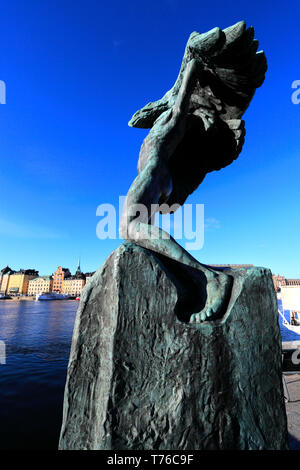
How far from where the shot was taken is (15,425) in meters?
4.11

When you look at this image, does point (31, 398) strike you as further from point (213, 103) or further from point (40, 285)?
point (40, 285)

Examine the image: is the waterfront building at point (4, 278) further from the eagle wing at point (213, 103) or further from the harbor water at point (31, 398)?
the eagle wing at point (213, 103)

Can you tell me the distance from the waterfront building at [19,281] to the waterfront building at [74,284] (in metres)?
13.4

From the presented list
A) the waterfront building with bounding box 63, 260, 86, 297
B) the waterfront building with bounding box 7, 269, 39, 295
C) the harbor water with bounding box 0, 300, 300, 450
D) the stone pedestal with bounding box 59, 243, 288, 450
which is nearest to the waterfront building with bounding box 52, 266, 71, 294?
the waterfront building with bounding box 63, 260, 86, 297

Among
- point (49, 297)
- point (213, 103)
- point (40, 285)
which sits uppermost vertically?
point (40, 285)

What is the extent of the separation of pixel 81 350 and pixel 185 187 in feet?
6.64

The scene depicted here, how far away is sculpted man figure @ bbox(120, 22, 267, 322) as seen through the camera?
1757 mm

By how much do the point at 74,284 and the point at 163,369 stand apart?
92.2 meters

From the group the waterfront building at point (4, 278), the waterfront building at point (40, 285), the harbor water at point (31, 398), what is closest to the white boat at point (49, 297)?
the waterfront building at point (40, 285)

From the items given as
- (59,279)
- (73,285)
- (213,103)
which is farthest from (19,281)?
(213,103)

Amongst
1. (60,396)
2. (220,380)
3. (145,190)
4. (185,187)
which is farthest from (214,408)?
(60,396)

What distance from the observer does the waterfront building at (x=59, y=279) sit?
9038 cm

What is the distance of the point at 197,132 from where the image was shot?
8.95 ft
